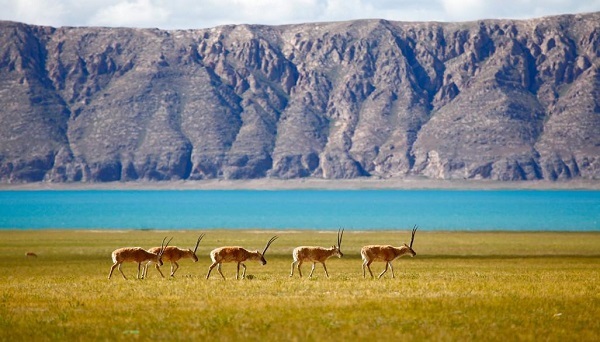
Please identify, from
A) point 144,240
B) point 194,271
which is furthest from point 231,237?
point 194,271

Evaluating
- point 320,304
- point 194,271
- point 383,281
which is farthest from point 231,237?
point 320,304

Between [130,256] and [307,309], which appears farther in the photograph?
[130,256]

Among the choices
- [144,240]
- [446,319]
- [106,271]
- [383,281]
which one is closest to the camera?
[446,319]

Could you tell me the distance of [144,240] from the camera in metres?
84.7

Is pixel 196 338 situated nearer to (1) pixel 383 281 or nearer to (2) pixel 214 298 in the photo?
(2) pixel 214 298

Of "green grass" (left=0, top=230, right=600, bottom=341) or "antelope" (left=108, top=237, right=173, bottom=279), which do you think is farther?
"antelope" (left=108, top=237, right=173, bottom=279)

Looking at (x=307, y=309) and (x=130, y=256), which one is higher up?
(x=130, y=256)

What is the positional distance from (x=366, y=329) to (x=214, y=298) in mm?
6703

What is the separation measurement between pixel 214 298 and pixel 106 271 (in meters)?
21.3

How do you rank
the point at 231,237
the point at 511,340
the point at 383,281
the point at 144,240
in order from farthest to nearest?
the point at 231,237, the point at 144,240, the point at 383,281, the point at 511,340

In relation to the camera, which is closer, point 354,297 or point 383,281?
point 354,297

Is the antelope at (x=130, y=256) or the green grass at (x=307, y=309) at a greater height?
the antelope at (x=130, y=256)

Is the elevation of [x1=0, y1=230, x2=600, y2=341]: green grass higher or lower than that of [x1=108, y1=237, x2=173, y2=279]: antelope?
lower

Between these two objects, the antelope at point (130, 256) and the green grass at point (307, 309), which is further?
the antelope at point (130, 256)
